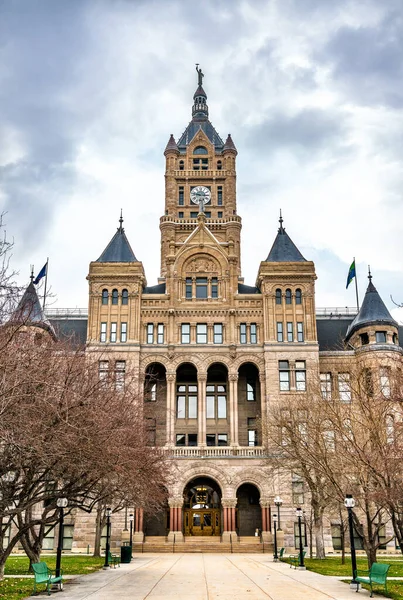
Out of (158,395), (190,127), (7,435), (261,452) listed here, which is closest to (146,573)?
(7,435)

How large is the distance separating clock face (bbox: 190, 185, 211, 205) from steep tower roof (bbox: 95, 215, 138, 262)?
A: 12.7 m

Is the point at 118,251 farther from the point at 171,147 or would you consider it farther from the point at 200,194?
the point at 171,147

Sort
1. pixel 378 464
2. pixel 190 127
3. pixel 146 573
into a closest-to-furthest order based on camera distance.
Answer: pixel 378 464 → pixel 146 573 → pixel 190 127

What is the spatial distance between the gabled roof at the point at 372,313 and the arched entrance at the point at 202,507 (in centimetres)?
2102

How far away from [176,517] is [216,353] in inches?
621

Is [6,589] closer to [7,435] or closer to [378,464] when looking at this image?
[7,435]

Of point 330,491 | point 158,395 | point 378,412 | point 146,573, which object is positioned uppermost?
point 158,395

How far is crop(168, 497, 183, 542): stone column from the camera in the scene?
196 ft

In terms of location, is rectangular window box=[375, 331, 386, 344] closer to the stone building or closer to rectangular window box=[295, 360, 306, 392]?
the stone building

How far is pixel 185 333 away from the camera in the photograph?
6775cm

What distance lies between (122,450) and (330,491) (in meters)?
20.0

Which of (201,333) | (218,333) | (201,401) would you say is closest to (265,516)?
(201,401)

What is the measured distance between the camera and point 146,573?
110 feet

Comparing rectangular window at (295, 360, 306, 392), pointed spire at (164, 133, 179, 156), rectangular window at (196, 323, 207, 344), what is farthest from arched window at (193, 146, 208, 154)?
rectangular window at (295, 360, 306, 392)
